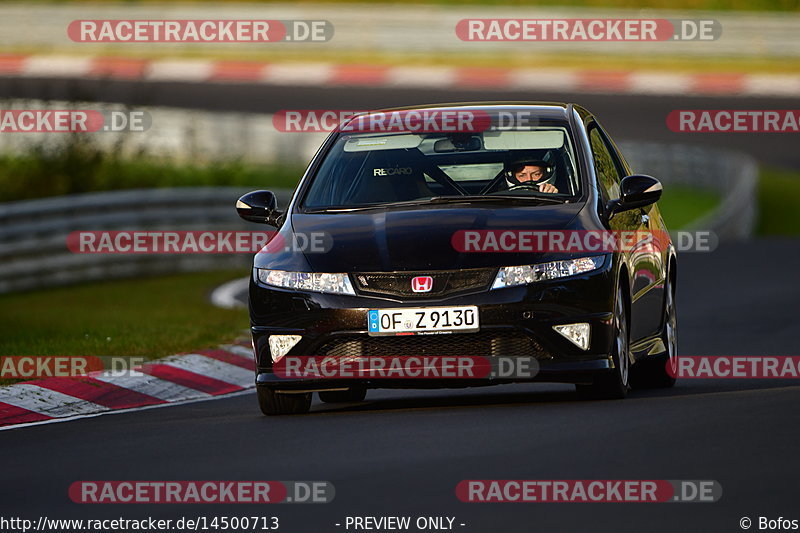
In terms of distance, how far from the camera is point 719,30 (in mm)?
39000

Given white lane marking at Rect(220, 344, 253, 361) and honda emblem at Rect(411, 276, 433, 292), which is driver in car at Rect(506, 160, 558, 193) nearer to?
honda emblem at Rect(411, 276, 433, 292)

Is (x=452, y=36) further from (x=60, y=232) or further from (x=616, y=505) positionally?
(x=616, y=505)

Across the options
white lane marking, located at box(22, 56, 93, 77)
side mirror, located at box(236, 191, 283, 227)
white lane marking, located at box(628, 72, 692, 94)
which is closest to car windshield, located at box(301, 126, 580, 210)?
side mirror, located at box(236, 191, 283, 227)

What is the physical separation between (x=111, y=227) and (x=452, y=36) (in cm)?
2164

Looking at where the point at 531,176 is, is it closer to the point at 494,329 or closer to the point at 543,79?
the point at 494,329

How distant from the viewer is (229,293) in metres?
18.3

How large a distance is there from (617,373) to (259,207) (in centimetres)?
227

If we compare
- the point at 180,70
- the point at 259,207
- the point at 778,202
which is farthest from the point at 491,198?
the point at 180,70

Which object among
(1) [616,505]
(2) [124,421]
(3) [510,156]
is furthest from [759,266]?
(1) [616,505]

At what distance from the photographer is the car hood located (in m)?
9.16

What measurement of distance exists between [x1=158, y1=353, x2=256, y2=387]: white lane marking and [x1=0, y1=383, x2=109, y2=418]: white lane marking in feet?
4.58

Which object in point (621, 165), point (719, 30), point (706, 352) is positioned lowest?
point (706, 352)

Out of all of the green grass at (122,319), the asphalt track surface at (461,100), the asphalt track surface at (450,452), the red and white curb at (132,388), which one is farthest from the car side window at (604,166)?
the asphalt track surface at (461,100)

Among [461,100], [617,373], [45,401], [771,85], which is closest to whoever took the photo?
[617,373]
